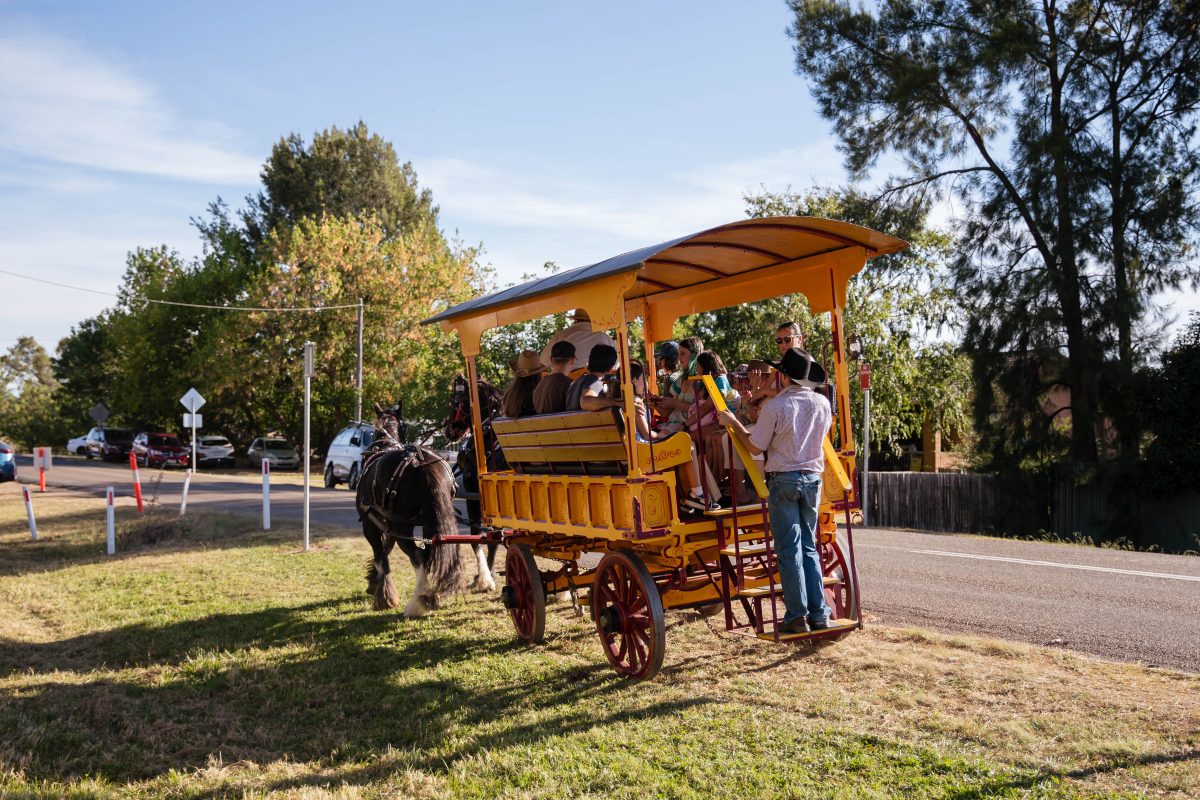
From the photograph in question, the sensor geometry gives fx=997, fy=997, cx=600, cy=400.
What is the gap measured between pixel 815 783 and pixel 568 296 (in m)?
3.56

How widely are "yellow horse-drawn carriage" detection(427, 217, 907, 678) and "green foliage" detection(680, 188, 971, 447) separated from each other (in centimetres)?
1606

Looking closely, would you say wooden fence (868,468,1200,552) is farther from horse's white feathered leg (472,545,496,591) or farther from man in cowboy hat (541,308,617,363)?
man in cowboy hat (541,308,617,363)

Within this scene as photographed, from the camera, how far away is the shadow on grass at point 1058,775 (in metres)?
4.38

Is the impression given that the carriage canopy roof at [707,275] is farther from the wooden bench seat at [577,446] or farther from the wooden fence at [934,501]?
the wooden fence at [934,501]

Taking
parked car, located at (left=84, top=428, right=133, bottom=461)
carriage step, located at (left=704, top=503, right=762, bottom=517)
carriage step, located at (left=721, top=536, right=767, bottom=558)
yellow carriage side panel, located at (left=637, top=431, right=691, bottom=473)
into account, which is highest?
parked car, located at (left=84, top=428, right=133, bottom=461)

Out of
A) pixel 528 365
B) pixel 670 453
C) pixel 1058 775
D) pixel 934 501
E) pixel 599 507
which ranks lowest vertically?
pixel 1058 775

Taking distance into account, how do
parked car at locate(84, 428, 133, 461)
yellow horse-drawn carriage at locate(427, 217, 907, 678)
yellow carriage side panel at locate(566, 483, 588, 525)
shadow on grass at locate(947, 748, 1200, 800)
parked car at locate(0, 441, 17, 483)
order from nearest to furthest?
shadow on grass at locate(947, 748, 1200, 800), yellow horse-drawn carriage at locate(427, 217, 907, 678), yellow carriage side panel at locate(566, 483, 588, 525), parked car at locate(0, 441, 17, 483), parked car at locate(84, 428, 133, 461)

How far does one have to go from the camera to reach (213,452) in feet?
144

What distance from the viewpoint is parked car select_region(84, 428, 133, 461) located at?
4828 cm

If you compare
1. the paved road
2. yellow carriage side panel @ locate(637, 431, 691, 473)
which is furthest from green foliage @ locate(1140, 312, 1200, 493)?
yellow carriage side panel @ locate(637, 431, 691, 473)

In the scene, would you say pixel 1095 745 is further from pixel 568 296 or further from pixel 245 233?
pixel 245 233

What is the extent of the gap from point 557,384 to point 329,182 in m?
50.7

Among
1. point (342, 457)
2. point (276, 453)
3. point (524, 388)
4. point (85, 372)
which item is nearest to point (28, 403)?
point (85, 372)

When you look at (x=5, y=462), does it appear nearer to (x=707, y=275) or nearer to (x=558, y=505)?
(x=558, y=505)
